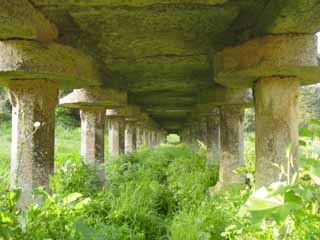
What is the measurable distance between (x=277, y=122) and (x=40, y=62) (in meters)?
2.84

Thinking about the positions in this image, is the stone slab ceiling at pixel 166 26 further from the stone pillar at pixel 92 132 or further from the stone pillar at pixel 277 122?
the stone pillar at pixel 92 132

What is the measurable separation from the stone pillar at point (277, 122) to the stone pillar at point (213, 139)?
5.85 meters

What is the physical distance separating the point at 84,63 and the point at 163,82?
3.08 m

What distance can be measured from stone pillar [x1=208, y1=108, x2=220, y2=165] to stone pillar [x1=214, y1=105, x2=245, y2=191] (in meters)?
2.87

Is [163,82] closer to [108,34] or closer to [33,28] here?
[108,34]

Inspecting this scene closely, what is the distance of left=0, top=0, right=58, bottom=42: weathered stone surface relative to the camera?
305 centimetres

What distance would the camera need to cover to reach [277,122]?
4160 mm

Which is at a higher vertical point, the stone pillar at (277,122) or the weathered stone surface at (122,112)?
the weathered stone surface at (122,112)

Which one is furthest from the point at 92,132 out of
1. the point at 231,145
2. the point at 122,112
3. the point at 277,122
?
the point at 277,122

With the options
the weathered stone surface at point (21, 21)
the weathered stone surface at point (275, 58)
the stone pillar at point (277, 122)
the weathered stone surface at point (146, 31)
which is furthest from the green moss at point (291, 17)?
the weathered stone surface at point (21, 21)

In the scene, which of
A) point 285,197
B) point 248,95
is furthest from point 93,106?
point 285,197

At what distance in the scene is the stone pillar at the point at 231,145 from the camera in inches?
280

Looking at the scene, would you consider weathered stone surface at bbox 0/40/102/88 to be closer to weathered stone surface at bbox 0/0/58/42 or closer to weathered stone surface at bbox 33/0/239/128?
weathered stone surface at bbox 0/0/58/42

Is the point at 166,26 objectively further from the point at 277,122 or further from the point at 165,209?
the point at 165,209
